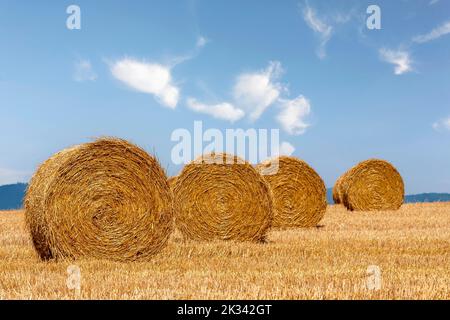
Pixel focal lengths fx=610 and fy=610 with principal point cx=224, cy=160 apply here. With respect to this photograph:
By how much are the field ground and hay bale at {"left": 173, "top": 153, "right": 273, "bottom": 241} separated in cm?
46

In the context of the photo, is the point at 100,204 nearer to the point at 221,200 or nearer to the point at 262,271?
the point at 262,271

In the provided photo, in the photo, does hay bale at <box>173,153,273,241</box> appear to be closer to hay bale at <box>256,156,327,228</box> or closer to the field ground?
the field ground

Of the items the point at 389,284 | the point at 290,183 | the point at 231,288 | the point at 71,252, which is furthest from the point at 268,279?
the point at 290,183

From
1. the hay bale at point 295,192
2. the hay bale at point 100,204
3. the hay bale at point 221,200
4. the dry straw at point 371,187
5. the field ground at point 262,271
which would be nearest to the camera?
the field ground at point 262,271

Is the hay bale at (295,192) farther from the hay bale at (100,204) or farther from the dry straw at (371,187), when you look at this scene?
the hay bale at (100,204)

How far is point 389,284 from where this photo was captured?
265 inches

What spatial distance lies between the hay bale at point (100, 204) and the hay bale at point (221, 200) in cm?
228

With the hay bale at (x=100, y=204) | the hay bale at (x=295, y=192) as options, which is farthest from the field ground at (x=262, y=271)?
the hay bale at (x=295, y=192)

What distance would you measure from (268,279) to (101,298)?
82.8 inches

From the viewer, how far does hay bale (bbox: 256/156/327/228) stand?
1625cm

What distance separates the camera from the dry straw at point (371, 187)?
2203 centimetres

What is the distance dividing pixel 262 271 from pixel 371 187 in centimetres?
1515

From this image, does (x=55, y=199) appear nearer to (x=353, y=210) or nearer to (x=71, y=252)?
(x=71, y=252)

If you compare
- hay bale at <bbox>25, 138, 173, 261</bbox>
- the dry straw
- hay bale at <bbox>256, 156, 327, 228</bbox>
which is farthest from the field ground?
the dry straw
